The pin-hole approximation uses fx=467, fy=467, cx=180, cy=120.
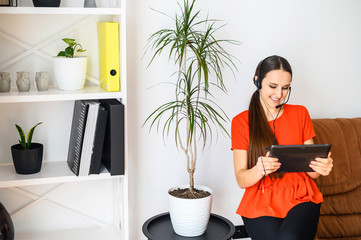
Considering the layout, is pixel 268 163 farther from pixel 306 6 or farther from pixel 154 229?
pixel 306 6

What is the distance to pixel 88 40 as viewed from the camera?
2320mm

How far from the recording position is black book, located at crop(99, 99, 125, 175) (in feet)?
Answer: 6.73

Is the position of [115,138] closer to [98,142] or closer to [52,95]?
[98,142]

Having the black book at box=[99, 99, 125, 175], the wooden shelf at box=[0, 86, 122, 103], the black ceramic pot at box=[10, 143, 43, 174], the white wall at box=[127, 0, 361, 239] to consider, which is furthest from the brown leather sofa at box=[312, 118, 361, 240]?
the black ceramic pot at box=[10, 143, 43, 174]

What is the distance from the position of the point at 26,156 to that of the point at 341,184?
1.61 m

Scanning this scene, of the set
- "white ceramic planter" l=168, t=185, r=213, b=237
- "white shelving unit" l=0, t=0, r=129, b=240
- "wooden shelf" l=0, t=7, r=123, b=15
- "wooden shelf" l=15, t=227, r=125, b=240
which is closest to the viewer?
"wooden shelf" l=0, t=7, r=123, b=15

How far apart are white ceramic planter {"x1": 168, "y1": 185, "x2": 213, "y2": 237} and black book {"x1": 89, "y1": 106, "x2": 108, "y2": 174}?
38 centimetres

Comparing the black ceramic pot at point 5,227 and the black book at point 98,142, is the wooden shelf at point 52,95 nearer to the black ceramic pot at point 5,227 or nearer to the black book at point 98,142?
the black book at point 98,142

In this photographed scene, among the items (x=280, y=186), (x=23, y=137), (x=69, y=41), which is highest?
(x=69, y=41)

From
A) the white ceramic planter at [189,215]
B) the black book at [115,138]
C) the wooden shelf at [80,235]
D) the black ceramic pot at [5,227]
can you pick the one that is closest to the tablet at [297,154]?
the white ceramic planter at [189,215]

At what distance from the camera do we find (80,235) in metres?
2.40

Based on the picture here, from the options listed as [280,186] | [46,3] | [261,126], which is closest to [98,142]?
[46,3]

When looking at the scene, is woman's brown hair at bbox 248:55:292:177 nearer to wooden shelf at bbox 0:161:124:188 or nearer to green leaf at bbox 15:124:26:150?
wooden shelf at bbox 0:161:124:188

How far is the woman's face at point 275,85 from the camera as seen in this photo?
83.0 inches
